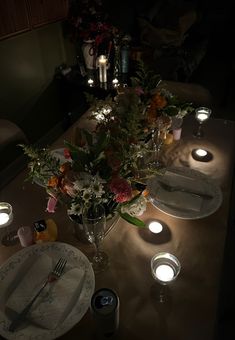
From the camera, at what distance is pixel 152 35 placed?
10.8 ft

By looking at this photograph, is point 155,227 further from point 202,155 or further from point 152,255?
point 202,155

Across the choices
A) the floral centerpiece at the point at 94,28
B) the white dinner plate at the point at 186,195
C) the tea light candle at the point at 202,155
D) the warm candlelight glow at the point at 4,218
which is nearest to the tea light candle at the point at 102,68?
the floral centerpiece at the point at 94,28

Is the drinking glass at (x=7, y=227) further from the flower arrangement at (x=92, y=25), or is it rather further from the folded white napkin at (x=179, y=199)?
the flower arrangement at (x=92, y=25)

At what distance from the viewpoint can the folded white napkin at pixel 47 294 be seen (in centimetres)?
78

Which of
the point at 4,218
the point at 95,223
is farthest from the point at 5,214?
the point at 95,223

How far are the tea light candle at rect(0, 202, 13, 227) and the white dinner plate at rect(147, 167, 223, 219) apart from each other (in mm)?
532

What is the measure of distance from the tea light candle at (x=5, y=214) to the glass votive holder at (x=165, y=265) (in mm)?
532

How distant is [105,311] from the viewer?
68 cm

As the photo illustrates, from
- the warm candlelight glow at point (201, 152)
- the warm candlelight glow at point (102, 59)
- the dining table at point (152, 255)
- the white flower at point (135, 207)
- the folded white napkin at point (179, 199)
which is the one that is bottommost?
the dining table at point (152, 255)

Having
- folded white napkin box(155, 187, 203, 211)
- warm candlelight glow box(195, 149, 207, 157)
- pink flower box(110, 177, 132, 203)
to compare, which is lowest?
folded white napkin box(155, 187, 203, 211)

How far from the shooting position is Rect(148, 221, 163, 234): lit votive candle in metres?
1.02

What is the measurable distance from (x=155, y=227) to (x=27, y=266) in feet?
1.47

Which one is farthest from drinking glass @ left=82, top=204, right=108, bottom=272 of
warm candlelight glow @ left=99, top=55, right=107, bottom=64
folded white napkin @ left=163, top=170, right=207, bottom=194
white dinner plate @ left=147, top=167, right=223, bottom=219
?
warm candlelight glow @ left=99, top=55, right=107, bottom=64

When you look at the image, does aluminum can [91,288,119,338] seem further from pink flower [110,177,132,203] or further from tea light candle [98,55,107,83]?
tea light candle [98,55,107,83]
